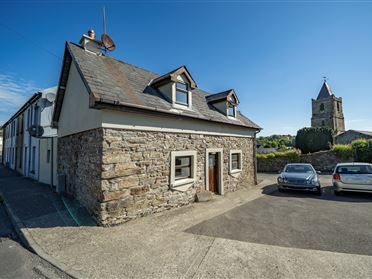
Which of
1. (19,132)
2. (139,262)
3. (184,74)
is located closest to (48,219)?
(139,262)

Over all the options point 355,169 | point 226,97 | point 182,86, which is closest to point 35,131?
point 182,86

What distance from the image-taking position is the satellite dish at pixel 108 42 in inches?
365

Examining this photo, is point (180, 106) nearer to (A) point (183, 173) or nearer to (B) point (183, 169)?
(B) point (183, 169)

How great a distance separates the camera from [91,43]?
8.76m

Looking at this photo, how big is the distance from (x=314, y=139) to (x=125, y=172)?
93.3 feet

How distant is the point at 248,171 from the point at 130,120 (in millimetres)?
9627

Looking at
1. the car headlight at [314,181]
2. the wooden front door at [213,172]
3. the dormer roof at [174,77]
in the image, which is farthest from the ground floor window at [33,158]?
the car headlight at [314,181]

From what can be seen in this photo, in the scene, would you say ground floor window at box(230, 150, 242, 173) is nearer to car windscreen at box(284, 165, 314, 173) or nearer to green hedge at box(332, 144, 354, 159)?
car windscreen at box(284, 165, 314, 173)

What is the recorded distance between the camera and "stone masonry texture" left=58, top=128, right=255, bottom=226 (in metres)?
5.76

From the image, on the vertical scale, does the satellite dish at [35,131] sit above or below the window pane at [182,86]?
below

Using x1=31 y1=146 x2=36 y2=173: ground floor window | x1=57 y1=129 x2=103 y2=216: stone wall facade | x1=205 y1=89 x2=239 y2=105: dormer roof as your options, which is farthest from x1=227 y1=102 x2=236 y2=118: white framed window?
x1=31 y1=146 x2=36 y2=173: ground floor window

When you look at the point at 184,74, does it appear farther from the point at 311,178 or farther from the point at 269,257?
the point at 311,178

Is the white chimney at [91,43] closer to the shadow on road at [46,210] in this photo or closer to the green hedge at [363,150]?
the shadow on road at [46,210]

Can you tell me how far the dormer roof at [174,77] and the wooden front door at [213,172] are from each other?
13.0 feet
